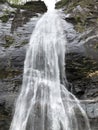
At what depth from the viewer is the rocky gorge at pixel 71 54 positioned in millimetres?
10758

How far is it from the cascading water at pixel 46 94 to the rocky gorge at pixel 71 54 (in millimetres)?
250

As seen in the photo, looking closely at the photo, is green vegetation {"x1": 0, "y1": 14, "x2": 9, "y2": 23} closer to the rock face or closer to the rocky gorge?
the rocky gorge

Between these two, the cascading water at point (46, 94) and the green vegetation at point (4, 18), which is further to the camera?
the green vegetation at point (4, 18)

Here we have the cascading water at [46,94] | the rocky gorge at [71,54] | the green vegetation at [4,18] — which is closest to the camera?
the cascading water at [46,94]

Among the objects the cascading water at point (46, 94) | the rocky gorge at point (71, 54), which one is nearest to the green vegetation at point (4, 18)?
the rocky gorge at point (71, 54)

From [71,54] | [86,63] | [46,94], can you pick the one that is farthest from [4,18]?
[46,94]

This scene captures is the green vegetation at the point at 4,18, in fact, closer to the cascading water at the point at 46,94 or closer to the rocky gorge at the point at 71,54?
the rocky gorge at the point at 71,54

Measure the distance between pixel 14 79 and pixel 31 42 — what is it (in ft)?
8.30

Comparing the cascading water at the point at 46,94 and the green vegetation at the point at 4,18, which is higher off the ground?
the green vegetation at the point at 4,18

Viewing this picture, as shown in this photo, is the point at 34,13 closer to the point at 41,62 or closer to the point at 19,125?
the point at 41,62

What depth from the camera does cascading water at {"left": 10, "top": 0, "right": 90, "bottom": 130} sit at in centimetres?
1006

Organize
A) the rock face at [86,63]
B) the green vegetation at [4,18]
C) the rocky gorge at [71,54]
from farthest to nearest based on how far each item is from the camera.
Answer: the green vegetation at [4,18] < the rocky gorge at [71,54] < the rock face at [86,63]

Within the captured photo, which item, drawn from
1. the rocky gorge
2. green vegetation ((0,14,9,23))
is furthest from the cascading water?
green vegetation ((0,14,9,23))

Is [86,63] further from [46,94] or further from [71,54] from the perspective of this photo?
[46,94]
